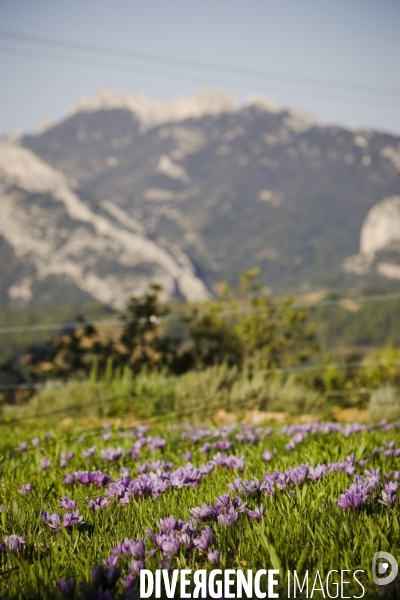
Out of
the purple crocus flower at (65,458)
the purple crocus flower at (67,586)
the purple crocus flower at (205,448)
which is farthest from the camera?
the purple crocus flower at (205,448)

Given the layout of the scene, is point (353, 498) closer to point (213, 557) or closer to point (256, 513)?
point (256, 513)

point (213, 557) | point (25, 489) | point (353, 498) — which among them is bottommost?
point (25, 489)

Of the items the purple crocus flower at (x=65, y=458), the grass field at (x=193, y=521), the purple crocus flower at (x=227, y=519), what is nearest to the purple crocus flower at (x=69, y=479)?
the grass field at (x=193, y=521)

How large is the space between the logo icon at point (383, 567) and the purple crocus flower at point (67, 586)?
3.19 ft

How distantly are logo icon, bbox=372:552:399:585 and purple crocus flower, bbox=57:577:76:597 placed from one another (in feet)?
3.19

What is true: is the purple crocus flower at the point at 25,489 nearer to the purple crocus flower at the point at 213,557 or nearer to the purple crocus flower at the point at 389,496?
the purple crocus flower at the point at 213,557

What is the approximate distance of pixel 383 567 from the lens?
1793mm

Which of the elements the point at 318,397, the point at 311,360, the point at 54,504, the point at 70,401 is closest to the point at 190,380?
the point at 70,401

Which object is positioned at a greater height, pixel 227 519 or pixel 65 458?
pixel 227 519

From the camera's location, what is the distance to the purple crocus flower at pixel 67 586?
1.67 metres

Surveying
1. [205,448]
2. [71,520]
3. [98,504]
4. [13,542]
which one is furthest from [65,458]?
[13,542]

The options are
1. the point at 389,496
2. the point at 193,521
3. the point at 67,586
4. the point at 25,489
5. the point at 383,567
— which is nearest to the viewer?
the point at 67,586

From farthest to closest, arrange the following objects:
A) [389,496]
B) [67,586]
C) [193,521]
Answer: [389,496]
[193,521]
[67,586]

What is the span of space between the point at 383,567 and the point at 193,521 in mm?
734
